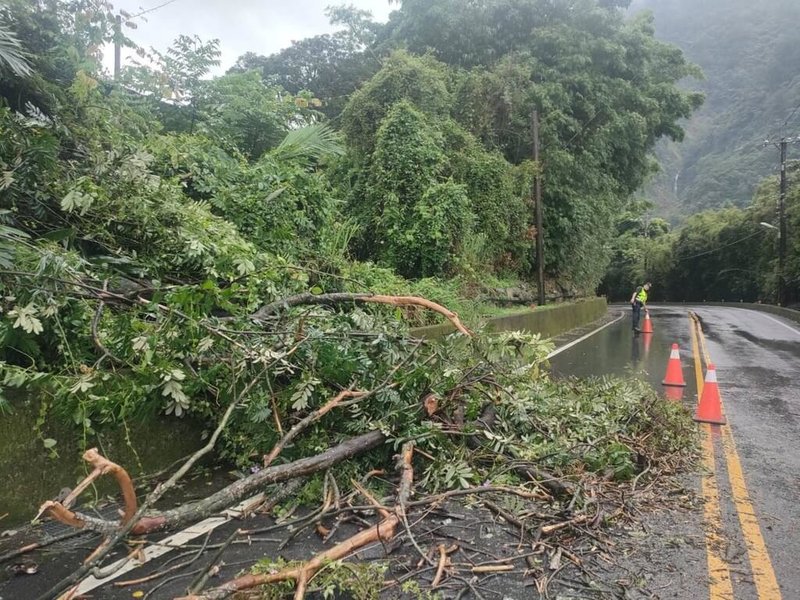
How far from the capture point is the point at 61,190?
579 cm

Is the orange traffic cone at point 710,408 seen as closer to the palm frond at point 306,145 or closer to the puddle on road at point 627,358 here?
the puddle on road at point 627,358

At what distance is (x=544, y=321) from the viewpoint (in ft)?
54.5

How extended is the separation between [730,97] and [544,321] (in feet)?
392

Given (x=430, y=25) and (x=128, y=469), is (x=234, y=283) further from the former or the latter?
(x=430, y=25)

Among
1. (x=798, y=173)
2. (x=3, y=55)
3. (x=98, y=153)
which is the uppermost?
(x=798, y=173)

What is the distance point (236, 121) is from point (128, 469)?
962cm

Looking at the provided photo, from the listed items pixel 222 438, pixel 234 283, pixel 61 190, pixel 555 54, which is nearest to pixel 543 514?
pixel 222 438

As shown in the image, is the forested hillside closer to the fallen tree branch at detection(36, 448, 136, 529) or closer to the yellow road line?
the yellow road line

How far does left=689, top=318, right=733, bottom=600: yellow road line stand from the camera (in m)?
3.07

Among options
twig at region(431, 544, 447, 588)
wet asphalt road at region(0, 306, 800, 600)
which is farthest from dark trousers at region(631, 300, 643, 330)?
twig at region(431, 544, 447, 588)

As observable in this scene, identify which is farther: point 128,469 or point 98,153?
point 98,153

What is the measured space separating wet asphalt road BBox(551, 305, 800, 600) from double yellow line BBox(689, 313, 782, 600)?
0.09ft

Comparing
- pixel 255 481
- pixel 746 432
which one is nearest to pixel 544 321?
pixel 746 432

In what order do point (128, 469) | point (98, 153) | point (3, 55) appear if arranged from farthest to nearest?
point (98, 153) → point (3, 55) → point (128, 469)
